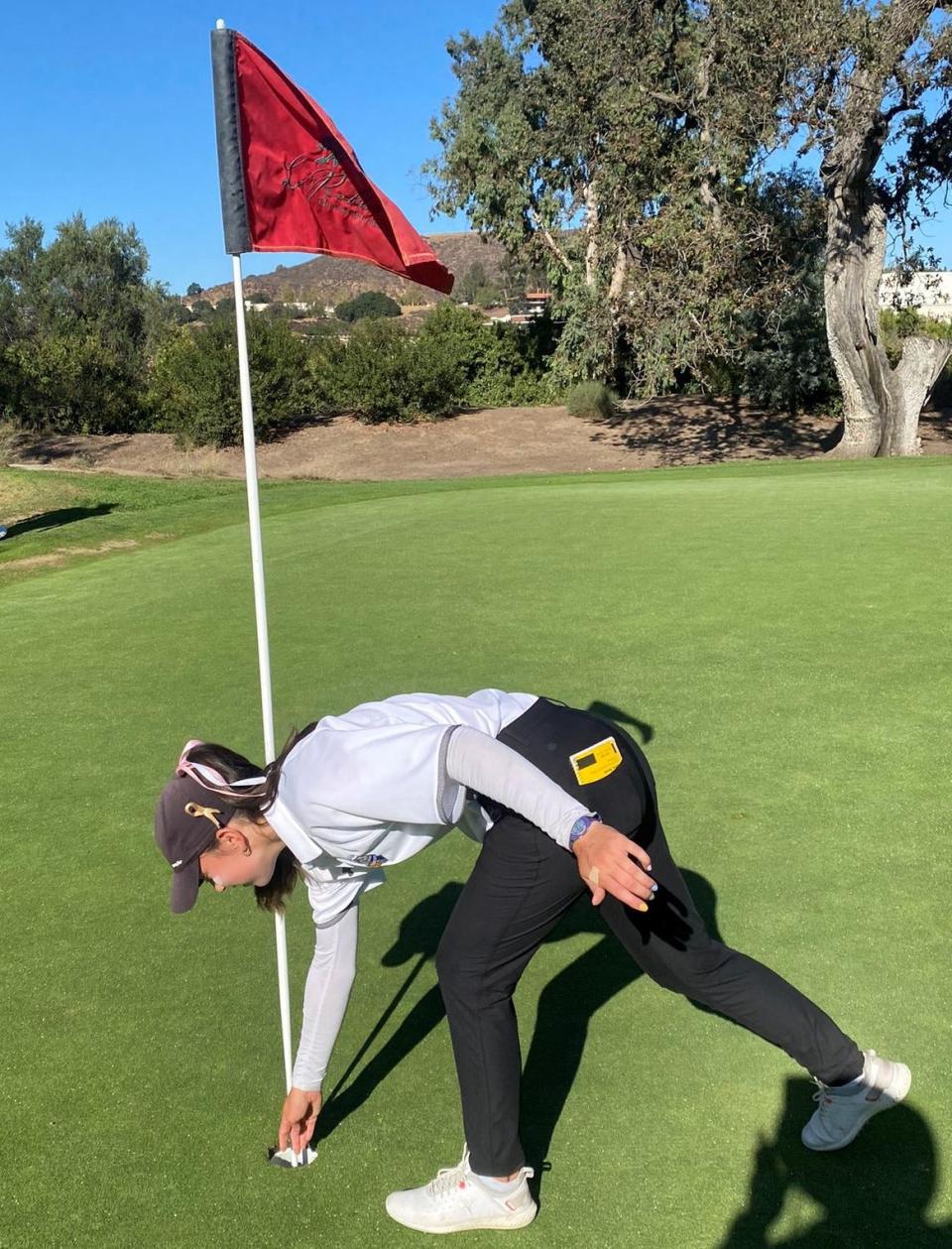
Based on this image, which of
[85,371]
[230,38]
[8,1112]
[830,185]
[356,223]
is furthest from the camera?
[85,371]

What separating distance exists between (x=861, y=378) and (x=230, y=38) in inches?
787

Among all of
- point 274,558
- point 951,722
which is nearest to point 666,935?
point 951,722

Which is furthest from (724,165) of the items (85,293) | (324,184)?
(85,293)

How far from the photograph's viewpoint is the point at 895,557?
8305mm

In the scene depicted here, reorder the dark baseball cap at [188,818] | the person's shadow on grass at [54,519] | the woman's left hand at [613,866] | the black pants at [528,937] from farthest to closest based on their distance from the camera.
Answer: the person's shadow on grass at [54,519]
the black pants at [528,937]
the dark baseball cap at [188,818]
the woman's left hand at [613,866]

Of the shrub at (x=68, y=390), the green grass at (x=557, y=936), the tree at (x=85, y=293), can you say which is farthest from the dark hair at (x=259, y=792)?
the tree at (x=85, y=293)

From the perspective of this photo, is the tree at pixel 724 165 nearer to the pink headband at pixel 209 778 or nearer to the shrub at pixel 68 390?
the shrub at pixel 68 390

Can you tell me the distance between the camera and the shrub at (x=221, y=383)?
84.5 ft

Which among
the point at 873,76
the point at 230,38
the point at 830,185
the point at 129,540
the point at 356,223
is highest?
the point at 873,76

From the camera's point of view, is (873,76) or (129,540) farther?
(873,76)

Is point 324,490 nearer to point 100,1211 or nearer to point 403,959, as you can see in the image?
point 403,959

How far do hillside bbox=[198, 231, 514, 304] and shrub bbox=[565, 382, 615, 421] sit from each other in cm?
6578

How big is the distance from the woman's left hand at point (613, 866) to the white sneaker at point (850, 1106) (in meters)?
1.05

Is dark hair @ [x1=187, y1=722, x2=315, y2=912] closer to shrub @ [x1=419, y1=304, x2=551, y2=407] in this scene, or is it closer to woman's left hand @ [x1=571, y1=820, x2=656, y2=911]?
woman's left hand @ [x1=571, y1=820, x2=656, y2=911]
